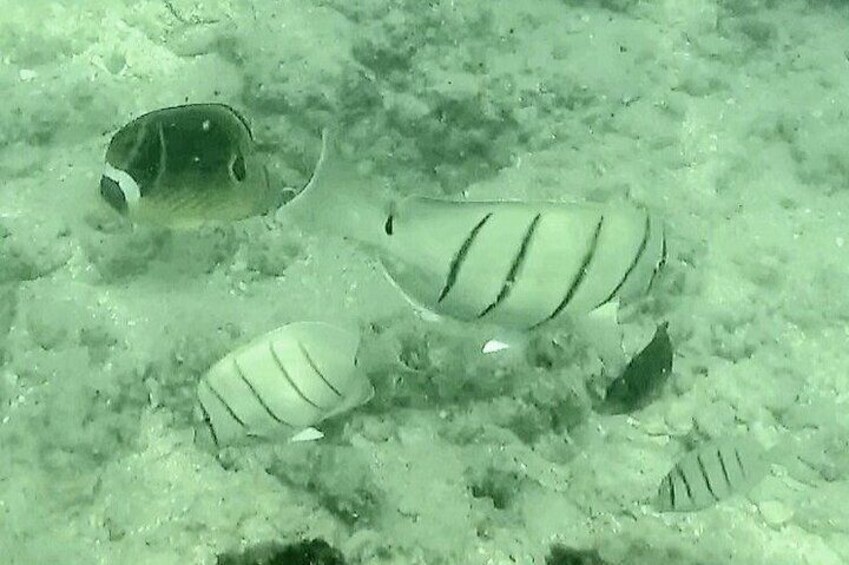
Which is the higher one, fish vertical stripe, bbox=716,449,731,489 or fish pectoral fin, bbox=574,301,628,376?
fish vertical stripe, bbox=716,449,731,489

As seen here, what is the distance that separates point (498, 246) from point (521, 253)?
0.06m

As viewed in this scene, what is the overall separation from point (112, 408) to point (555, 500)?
69.4 inches

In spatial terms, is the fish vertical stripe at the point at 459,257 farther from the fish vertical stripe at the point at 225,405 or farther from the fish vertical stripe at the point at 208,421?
the fish vertical stripe at the point at 208,421

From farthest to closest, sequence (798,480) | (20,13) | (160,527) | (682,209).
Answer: (20,13) → (682,209) → (798,480) → (160,527)

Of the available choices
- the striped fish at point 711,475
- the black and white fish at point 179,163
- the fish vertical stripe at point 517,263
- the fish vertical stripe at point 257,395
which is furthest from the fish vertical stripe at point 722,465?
the black and white fish at point 179,163

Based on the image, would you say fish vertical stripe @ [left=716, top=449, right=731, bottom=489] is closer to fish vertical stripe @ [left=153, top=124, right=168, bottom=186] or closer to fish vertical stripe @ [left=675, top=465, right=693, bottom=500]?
fish vertical stripe @ [left=675, top=465, right=693, bottom=500]

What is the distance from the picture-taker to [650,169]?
4242mm

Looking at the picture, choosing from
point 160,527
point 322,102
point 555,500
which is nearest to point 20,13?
point 322,102

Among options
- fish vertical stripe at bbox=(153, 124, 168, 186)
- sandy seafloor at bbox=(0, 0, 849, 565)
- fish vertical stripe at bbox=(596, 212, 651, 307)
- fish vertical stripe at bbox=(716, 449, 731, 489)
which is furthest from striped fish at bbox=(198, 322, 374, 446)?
fish vertical stripe at bbox=(716, 449, 731, 489)

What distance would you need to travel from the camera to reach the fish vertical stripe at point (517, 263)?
2.11 meters

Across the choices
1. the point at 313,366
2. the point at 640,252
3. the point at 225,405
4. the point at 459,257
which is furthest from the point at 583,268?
the point at 225,405

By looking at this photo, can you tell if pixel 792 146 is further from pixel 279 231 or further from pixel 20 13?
pixel 20 13

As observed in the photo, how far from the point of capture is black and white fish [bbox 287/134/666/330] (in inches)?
83.3

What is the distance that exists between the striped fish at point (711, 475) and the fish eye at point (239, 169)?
6.24ft
